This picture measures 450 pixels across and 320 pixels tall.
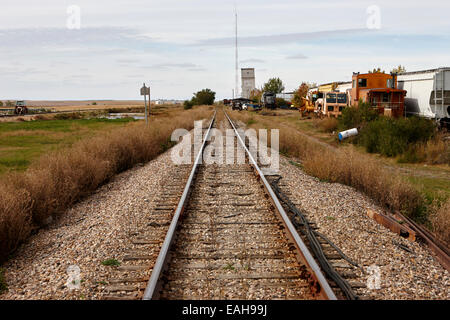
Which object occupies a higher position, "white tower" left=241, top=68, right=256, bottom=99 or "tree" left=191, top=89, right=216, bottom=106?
"white tower" left=241, top=68, right=256, bottom=99

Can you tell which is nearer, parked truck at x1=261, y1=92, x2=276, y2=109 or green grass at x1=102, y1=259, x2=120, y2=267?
green grass at x1=102, y1=259, x2=120, y2=267

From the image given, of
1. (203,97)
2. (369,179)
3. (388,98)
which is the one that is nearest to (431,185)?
(369,179)

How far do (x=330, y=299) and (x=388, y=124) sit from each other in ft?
48.6

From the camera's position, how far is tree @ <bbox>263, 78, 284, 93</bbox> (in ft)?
336

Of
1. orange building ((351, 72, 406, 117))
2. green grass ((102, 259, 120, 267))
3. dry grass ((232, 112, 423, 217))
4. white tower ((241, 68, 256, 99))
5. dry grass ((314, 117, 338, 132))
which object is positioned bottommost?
green grass ((102, 259, 120, 267))

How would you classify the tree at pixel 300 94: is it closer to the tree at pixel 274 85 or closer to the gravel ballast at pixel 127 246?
the tree at pixel 274 85

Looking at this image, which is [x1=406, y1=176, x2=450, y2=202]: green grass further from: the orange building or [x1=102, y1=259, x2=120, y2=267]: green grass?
the orange building

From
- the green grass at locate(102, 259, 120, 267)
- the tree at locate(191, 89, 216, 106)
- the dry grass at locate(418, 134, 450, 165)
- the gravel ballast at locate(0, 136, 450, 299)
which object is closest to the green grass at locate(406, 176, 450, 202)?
the gravel ballast at locate(0, 136, 450, 299)

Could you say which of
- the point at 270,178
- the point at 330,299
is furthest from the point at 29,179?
the point at 330,299

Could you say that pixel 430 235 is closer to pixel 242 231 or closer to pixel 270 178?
pixel 242 231

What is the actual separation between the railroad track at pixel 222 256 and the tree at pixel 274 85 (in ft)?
318

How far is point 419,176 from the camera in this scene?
40.4ft

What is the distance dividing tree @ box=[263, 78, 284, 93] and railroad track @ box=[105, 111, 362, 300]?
97030mm

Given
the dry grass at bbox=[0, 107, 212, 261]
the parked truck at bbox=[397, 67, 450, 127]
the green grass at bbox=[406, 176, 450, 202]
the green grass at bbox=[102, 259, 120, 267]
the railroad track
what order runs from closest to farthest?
the railroad track → the green grass at bbox=[102, 259, 120, 267] → the dry grass at bbox=[0, 107, 212, 261] → the green grass at bbox=[406, 176, 450, 202] → the parked truck at bbox=[397, 67, 450, 127]
